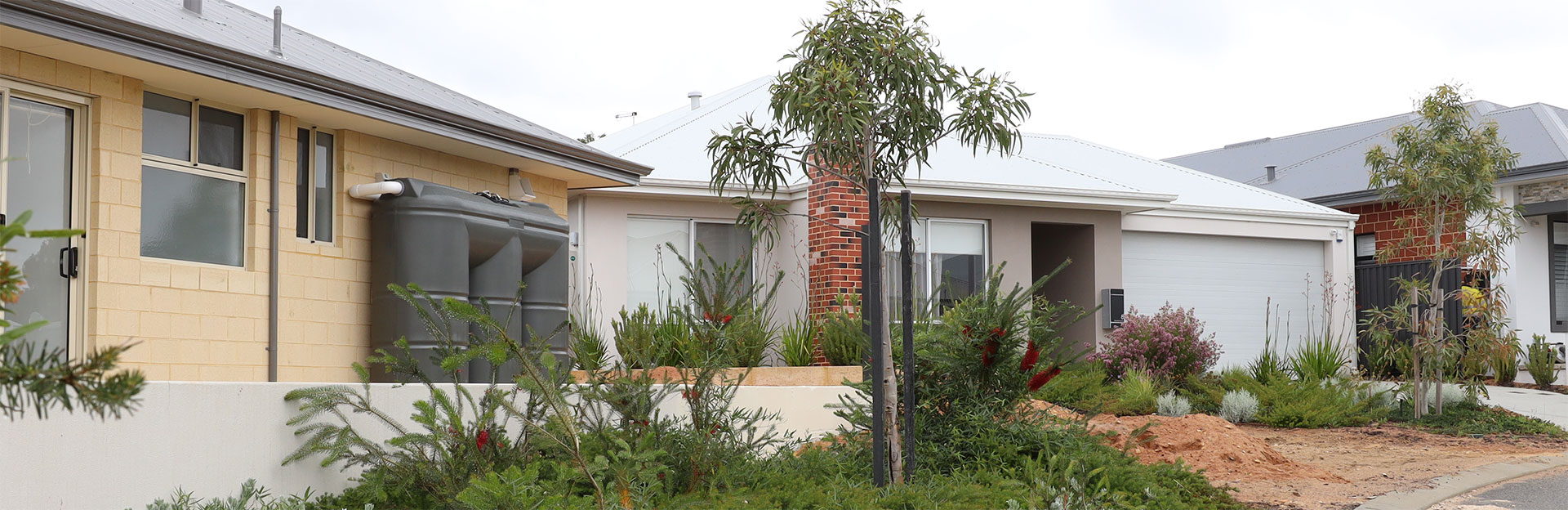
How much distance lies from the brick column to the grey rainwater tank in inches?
156

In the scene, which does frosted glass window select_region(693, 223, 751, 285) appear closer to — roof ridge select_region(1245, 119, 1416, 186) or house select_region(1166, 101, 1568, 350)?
house select_region(1166, 101, 1568, 350)

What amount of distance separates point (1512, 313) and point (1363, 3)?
8592mm

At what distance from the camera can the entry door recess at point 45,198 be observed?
624 centimetres

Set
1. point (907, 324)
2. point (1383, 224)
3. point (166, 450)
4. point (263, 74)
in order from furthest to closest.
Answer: point (1383, 224) < point (263, 74) < point (907, 324) < point (166, 450)

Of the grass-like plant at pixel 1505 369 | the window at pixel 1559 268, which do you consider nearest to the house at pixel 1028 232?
the grass-like plant at pixel 1505 369

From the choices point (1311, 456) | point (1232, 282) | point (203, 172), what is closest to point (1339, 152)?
point (1232, 282)

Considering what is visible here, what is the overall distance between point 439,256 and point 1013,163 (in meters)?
9.29

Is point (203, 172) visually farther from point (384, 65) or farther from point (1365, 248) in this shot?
point (1365, 248)

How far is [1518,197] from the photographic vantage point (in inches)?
664

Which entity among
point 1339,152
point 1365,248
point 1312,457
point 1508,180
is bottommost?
point 1312,457

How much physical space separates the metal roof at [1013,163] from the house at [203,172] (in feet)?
16.0

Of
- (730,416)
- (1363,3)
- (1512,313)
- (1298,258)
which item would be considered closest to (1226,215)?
(1298,258)

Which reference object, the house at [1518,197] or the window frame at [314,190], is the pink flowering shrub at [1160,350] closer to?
the house at [1518,197]

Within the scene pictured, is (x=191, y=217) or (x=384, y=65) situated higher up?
(x=384, y=65)
